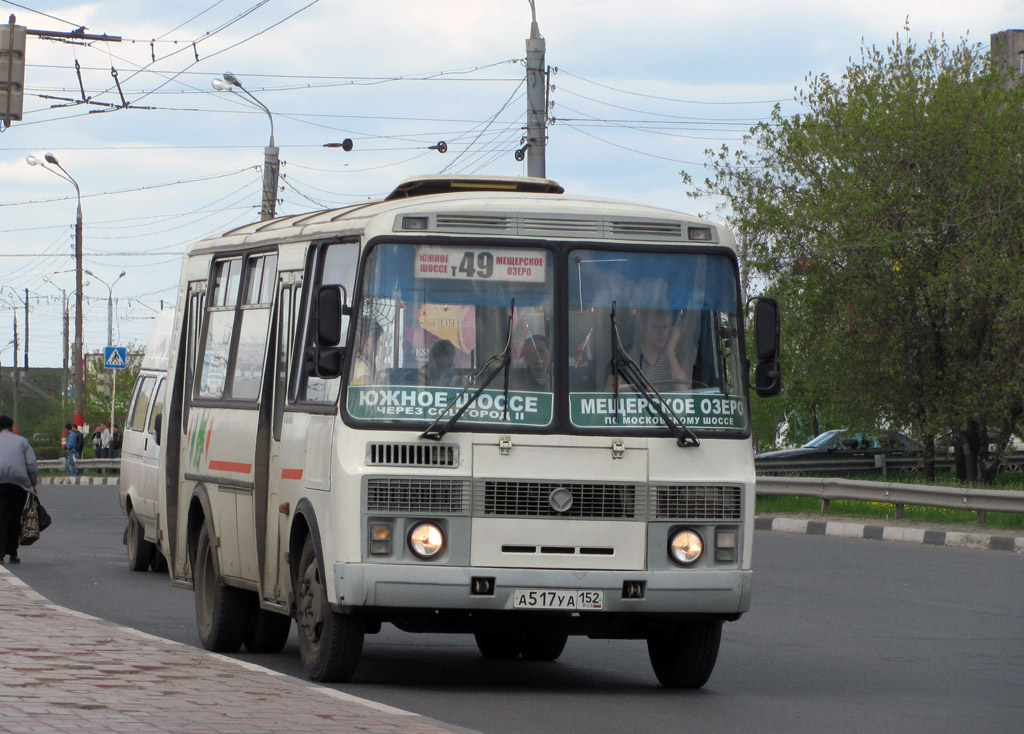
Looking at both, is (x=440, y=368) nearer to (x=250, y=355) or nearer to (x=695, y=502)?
(x=695, y=502)

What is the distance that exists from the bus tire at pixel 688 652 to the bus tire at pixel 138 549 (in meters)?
9.55

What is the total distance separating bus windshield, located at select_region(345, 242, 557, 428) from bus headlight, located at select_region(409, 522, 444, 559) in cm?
57

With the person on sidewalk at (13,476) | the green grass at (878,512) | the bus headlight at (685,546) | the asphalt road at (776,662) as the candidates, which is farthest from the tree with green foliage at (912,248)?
the bus headlight at (685,546)

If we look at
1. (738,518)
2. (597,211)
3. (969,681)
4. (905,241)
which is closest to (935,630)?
(969,681)

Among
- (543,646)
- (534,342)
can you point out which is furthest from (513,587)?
(543,646)

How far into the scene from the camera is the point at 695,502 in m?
9.30

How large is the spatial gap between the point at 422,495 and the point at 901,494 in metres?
16.6

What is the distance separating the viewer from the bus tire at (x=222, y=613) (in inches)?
447

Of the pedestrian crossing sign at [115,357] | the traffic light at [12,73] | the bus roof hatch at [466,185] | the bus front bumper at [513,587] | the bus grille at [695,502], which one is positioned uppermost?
the traffic light at [12,73]

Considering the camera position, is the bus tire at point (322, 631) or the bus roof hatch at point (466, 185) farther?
the bus roof hatch at point (466, 185)

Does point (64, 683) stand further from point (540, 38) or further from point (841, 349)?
point (841, 349)

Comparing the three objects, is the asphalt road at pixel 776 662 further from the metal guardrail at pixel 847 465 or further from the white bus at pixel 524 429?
the metal guardrail at pixel 847 465

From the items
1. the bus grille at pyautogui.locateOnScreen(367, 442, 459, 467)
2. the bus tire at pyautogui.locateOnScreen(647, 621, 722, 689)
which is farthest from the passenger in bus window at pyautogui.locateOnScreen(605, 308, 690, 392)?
the bus tire at pyautogui.locateOnScreen(647, 621, 722, 689)

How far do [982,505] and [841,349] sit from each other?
13001 mm
